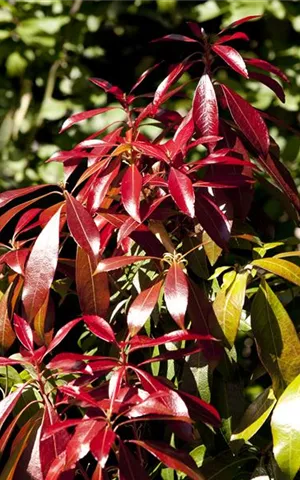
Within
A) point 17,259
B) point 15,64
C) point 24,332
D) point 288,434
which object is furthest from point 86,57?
point 288,434

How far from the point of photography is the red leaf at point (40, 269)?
4.42ft

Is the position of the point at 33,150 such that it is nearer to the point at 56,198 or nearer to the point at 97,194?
the point at 56,198

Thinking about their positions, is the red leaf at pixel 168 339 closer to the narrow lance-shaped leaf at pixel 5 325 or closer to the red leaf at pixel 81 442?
the red leaf at pixel 81 442

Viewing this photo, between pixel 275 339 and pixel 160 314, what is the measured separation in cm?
27

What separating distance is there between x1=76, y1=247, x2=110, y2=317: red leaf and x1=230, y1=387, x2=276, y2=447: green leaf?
1.01 ft

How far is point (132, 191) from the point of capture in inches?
53.8

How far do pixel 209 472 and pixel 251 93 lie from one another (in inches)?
93.2

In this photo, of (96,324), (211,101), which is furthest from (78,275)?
(211,101)

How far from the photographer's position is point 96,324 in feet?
4.36

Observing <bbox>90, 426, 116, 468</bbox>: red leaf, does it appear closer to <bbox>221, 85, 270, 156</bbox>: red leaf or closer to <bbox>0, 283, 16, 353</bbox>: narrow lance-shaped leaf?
<bbox>0, 283, 16, 353</bbox>: narrow lance-shaped leaf

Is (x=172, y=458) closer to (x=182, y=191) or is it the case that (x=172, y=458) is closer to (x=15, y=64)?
(x=182, y=191)

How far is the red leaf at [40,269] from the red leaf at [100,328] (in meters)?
0.08

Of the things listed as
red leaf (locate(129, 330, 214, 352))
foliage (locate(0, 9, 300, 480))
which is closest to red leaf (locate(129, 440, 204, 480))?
foliage (locate(0, 9, 300, 480))

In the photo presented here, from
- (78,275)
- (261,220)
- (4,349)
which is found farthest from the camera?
(261,220)
